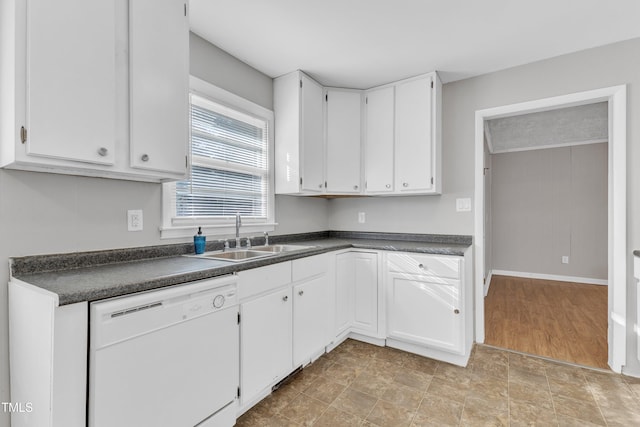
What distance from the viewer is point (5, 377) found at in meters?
1.37

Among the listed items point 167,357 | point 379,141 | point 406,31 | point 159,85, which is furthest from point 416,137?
point 167,357

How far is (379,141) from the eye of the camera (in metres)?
3.02

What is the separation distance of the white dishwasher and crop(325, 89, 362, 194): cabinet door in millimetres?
1688

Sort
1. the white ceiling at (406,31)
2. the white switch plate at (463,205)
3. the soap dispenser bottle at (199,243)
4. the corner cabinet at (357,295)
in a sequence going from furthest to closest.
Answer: the white switch plate at (463,205)
the corner cabinet at (357,295)
the soap dispenser bottle at (199,243)
the white ceiling at (406,31)

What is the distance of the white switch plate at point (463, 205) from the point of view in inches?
111

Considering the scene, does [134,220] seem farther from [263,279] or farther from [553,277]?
[553,277]

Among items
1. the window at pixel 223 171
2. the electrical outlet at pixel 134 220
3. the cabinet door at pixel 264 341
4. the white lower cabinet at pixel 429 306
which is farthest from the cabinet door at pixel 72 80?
the white lower cabinet at pixel 429 306

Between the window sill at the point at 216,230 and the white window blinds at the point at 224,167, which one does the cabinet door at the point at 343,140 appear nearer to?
the white window blinds at the point at 224,167

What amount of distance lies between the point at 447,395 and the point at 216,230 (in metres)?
1.92

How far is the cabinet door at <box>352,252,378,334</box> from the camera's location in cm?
272

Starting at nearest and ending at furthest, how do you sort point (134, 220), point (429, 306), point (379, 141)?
point (134, 220), point (429, 306), point (379, 141)

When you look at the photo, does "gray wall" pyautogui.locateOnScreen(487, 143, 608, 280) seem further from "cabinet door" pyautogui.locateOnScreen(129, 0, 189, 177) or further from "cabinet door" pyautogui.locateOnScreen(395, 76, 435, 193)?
"cabinet door" pyautogui.locateOnScreen(129, 0, 189, 177)

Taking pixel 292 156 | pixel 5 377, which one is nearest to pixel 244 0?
pixel 292 156

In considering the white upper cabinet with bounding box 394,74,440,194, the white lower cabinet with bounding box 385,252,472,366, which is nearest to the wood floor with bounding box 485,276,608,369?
the white lower cabinet with bounding box 385,252,472,366
